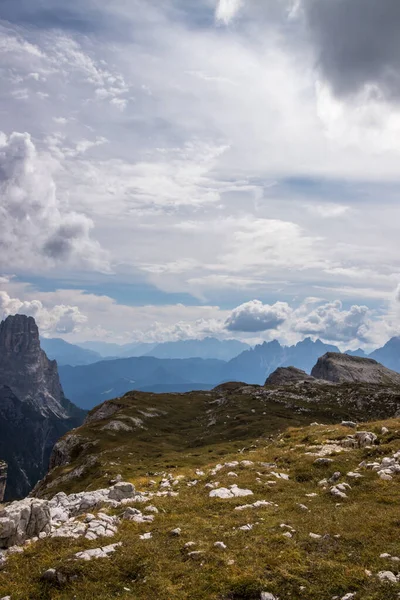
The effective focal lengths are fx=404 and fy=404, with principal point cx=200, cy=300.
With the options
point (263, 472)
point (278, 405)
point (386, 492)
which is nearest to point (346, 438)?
point (263, 472)

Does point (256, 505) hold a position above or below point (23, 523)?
below

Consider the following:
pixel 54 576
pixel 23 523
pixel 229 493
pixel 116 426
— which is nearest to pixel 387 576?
pixel 54 576

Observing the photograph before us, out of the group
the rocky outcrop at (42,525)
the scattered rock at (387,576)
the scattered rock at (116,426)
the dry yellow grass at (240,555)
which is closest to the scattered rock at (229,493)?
the dry yellow grass at (240,555)

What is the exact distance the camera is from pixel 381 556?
15695 millimetres

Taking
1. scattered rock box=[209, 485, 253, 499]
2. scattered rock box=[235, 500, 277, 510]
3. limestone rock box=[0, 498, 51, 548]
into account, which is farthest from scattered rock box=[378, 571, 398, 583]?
limestone rock box=[0, 498, 51, 548]

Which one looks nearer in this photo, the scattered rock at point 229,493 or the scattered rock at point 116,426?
the scattered rock at point 229,493

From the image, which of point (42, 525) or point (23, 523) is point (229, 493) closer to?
point (42, 525)

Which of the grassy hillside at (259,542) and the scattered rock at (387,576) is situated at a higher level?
the scattered rock at (387,576)

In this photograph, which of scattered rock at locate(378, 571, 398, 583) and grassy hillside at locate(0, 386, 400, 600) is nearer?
scattered rock at locate(378, 571, 398, 583)

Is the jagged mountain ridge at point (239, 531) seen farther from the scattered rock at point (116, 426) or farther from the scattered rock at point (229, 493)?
the scattered rock at point (116, 426)

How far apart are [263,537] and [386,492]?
9595 mm

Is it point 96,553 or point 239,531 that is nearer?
point 96,553

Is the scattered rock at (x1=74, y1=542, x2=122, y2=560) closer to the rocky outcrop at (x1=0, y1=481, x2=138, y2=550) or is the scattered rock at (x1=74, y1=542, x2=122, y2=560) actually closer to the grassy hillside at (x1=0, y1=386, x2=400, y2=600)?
the grassy hillside at (x1=0, y1=386, x2=400, y2=600)

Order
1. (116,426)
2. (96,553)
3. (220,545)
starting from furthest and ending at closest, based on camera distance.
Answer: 1. (116,426)
2. (220,545)
3. (96,553)
